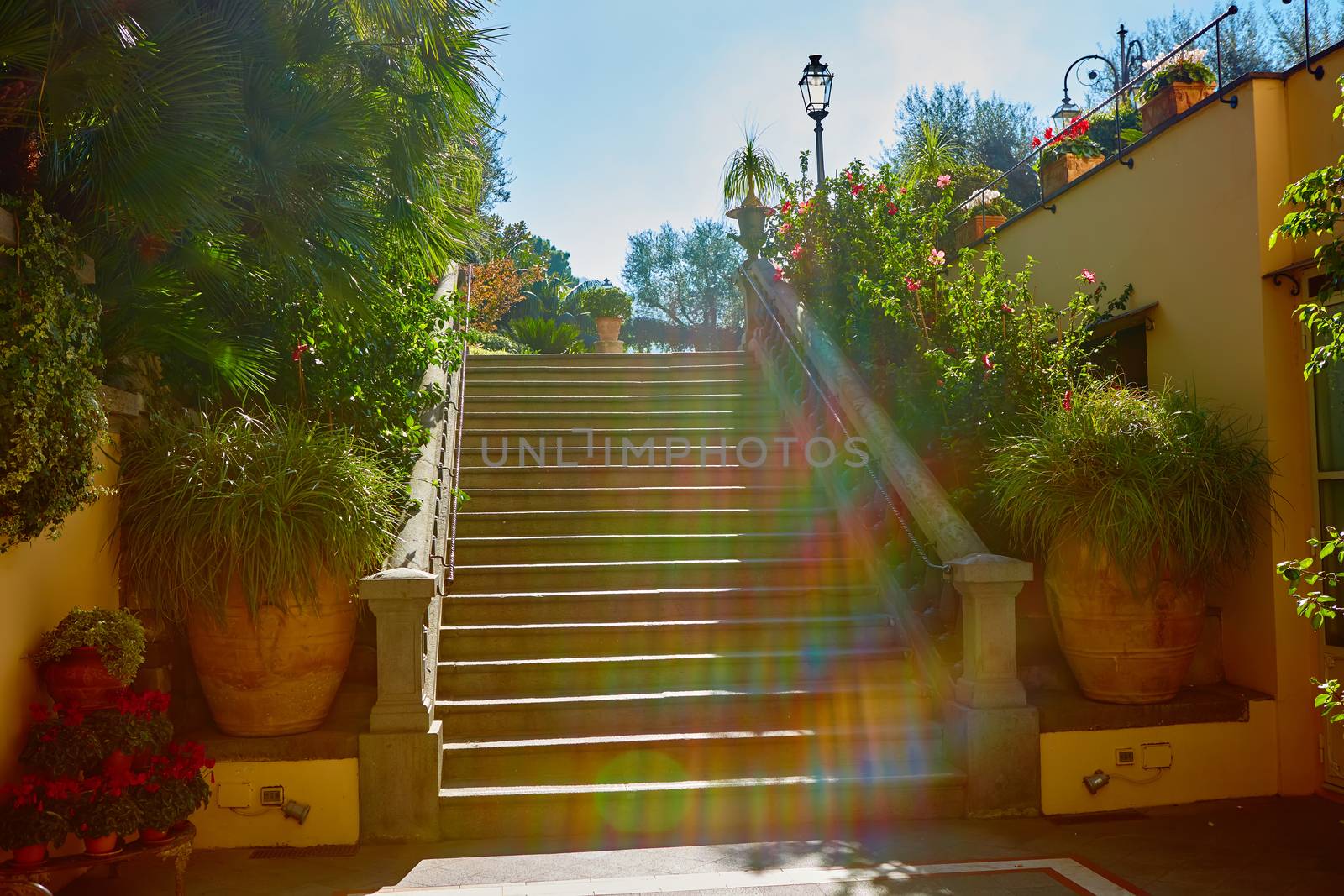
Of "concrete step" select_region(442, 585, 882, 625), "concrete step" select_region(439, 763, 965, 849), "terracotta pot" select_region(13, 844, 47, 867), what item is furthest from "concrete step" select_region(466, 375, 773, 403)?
"terracotta pot" select_region(13, 844, 47, 867)

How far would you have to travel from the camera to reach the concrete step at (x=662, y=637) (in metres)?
6.00

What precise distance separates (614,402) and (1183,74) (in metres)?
4.84

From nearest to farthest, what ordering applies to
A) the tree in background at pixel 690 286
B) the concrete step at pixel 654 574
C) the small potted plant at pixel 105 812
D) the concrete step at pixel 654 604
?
the small potted plant at pixel 105 812
the concrete step at pixel 654 604
the concrete step at pixel 654 574
the tree in background at pixel 690 286

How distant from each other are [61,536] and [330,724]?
145 cm

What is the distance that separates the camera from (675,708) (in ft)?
18.4

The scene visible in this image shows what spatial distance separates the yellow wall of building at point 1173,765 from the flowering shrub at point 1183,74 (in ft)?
12.8

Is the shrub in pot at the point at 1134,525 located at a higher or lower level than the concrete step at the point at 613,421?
lower

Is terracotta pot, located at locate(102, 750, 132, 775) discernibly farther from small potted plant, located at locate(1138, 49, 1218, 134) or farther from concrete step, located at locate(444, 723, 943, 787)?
small potted plant, located at locate(1138, 49, 1218, 134)

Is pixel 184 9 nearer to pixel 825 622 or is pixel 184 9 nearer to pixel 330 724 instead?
pixel 330 724

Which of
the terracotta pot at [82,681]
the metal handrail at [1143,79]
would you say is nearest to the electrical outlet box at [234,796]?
the terracotta pot at [82,681]

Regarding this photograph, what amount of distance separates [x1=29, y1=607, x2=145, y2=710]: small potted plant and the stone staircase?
4.96 feet

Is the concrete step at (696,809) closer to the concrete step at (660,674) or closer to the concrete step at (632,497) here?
the concrete step at (660,674)

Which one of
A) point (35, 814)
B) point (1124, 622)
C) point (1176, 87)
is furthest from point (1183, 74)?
point (35, 814)

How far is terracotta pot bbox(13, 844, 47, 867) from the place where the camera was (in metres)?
3.75
